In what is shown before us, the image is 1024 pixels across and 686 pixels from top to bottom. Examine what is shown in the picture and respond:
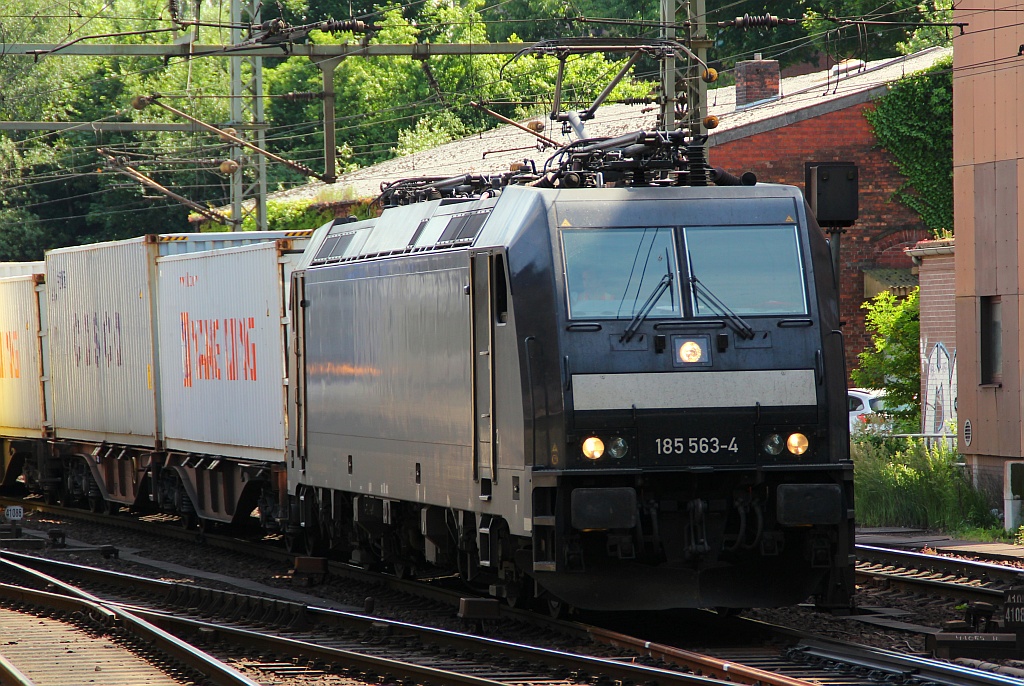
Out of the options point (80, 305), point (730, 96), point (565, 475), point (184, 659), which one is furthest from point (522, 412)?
point (730, 96)

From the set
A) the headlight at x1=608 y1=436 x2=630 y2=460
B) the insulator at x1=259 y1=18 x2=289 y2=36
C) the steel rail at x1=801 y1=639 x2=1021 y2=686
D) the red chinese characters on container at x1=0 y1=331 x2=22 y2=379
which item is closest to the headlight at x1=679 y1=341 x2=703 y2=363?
the headlight at x1=608 y1=436 x2=630 y2=460

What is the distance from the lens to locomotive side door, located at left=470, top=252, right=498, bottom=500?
36.9ft

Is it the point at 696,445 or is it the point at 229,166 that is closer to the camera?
the point at 696,445

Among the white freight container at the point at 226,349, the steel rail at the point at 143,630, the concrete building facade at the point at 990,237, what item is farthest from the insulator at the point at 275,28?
the steel rail at the point at 143,630

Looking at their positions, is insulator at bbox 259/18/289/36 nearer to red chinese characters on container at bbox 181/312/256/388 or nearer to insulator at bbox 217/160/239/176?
red chinese characters on container at bbox 181/312/256/388

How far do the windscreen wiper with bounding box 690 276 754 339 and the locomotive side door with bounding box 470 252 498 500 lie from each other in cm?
138

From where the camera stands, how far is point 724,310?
1081cm

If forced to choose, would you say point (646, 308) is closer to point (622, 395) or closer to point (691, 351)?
point (691, 351)

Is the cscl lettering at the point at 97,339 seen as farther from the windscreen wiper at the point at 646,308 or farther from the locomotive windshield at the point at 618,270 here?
the windscreen wiper at the point at 646,308

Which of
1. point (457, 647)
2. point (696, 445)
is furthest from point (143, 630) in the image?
point (696, 445)

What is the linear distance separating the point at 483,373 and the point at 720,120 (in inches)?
918

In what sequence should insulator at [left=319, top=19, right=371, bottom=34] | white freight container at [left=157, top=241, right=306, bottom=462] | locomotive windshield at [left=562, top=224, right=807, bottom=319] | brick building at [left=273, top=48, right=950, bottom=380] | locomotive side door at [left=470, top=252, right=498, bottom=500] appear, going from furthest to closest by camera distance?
1. brick building at [left=273, top=48, right=950, bottom=380]
2. insulator at [left=319, top=19, right=371, bottom=34]
3. white freight container at [left=157, top=241, right=306, bottom=462]
4. locomotive side door at [left=470, top=252, right=498, bottom=500]
5. locomotive windshield at [left=562, top=224, right=807, bottom=319]

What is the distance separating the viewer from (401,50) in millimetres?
22703

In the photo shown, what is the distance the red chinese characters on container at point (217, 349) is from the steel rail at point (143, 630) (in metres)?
3.70
